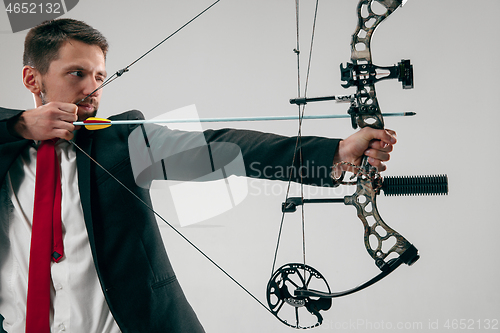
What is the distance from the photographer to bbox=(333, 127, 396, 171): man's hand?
2.94 ft

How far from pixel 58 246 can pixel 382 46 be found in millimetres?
1287

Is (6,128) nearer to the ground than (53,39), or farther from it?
nearer to the ground

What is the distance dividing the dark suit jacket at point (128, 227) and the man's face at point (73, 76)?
104mm

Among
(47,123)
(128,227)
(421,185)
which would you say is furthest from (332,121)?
(47,123)

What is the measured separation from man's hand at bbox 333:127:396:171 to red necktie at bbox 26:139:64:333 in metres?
0.75

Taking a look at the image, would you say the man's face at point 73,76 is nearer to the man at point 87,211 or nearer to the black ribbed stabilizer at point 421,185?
the man at point 87,211

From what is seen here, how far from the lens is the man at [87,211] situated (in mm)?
1084

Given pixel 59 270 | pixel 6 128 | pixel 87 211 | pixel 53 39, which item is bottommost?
pixel 59 270

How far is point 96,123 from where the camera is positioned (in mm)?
1146

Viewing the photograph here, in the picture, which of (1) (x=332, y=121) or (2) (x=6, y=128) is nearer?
(2) (x=6, y=128)

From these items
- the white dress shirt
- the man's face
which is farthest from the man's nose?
the white dress shirt

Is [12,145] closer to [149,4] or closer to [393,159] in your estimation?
[149,4]

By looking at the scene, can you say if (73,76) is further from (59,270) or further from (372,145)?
(372,145)

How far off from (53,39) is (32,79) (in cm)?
14
